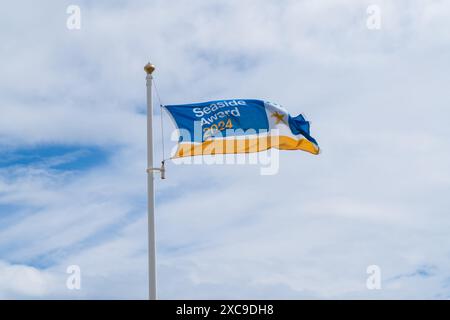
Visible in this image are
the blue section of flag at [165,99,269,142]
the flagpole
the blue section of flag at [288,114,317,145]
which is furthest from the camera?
the blue section of flag at [288,114,317,145]

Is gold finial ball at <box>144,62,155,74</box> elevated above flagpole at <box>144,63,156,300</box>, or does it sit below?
above

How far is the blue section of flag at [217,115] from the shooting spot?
28.0 meters

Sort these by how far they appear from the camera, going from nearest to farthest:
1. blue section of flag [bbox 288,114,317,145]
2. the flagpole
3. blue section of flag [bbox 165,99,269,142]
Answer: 1. the flagpole
2. blue section of flag [bbox 165,99,269,142]
3. blue section of flag [bbox 288,114,317,145]

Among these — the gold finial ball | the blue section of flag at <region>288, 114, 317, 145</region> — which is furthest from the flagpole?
the blue section of flag at <region>288, 114, 317, 145</region>

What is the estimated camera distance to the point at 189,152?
90.7ft

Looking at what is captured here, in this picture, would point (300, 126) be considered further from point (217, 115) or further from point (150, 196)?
point (150, 196)

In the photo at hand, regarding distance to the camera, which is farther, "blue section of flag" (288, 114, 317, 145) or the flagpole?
"blue section of flag" (288, 114, 317, 145)

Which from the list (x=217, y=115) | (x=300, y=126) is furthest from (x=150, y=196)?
(x=300, y=126)

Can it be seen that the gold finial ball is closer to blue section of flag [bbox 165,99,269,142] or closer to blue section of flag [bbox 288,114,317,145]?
blue section of flag [bbox 165,99,269,142]

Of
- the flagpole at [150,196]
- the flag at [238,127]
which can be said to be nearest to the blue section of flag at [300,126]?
the flag at [238,127]

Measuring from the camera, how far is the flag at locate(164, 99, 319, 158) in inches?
1099

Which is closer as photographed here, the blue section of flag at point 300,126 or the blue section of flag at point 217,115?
the blue section of flag at point 217,115

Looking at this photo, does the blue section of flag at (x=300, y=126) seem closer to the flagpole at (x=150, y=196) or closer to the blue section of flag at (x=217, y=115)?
the blue section of flag at (x=217, y=115)
